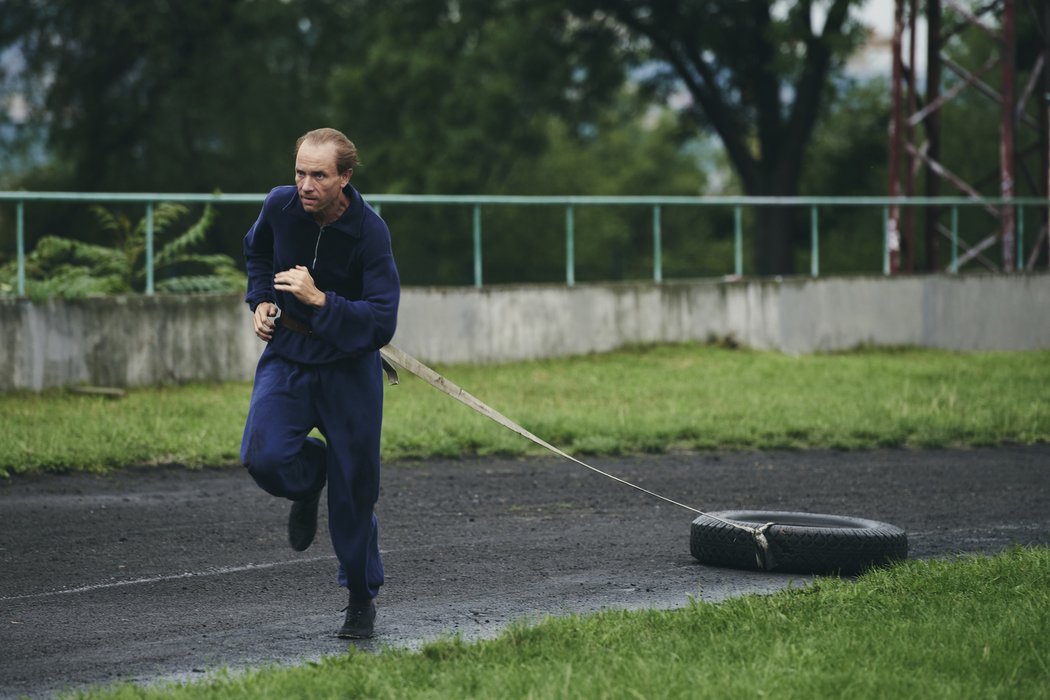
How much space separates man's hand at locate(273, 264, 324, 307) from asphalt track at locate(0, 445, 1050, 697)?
120 cm

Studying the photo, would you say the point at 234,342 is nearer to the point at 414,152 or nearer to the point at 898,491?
the point at 898,491

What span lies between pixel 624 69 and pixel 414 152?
545cm

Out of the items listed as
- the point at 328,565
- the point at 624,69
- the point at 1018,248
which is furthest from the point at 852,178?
the point at 328,565

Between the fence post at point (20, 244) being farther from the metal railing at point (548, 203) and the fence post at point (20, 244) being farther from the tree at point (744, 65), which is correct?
the tree at point (744, 65)

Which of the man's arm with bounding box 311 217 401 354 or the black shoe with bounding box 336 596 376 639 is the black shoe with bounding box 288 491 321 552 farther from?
the man's arm with bounding box 311 217 401 354

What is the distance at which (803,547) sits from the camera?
653cm

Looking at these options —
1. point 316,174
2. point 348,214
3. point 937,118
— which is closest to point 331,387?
point 348,214

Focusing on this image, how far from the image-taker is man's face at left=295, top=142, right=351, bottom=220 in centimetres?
512

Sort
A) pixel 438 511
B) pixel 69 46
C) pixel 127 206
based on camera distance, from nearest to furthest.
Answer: pixel 438 511 < pixel 127 206 < pixel 69 46

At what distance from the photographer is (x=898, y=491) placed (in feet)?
29.7

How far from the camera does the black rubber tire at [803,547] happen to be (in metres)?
6.48

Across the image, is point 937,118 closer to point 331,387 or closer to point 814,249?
point 814,249


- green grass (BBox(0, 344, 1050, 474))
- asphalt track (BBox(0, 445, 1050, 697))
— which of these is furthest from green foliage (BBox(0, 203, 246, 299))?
asphalt track (BBox(0, 445, 1050, 697))

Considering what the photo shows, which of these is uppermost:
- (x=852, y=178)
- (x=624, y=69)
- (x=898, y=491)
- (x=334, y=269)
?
(x=624, y=69)
